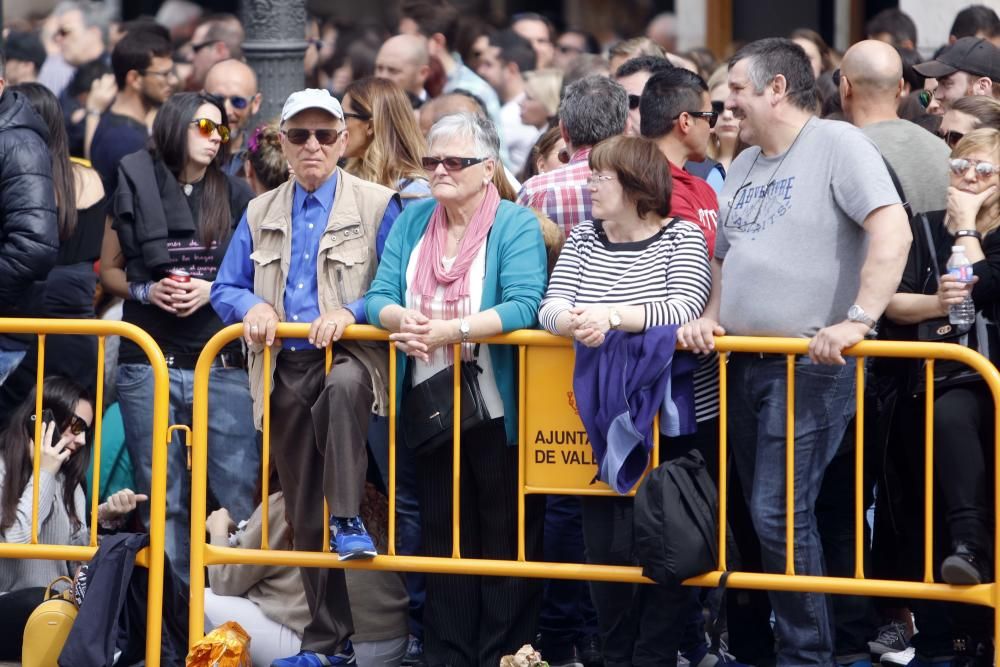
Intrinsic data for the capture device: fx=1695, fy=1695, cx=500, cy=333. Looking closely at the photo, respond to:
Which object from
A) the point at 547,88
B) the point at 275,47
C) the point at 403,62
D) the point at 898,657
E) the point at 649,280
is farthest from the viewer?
the point at 547,88

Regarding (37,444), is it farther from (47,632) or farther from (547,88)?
(547,88)

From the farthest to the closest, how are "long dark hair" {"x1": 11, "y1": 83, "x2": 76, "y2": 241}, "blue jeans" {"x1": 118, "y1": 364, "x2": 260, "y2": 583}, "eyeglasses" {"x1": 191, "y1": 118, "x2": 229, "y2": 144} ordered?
"long dark hair" {"x1": 11, "y1": 83, "x2": 76, "y2": 241}
"eyeglasses" {"x1": 191, "y1": 118, "x2": 229, "y2": 144}
"blue jeans" {"x1": 118, "y1": 364, "x2": 260, "y2": 583}

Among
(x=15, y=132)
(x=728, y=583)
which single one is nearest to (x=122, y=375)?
(x=15, y=132)

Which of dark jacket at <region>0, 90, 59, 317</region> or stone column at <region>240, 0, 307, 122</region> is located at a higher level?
stone column at <region>240, 0, 307, 122</region>

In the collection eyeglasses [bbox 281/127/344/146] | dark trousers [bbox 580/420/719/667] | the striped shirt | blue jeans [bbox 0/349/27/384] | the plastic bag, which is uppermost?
eyeglasses [bbox 281/127/344/146]

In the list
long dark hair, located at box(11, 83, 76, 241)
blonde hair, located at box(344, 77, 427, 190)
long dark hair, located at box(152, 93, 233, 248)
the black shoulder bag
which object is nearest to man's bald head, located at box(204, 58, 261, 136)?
long dark hair, located at box(11, 83, 76, 241)

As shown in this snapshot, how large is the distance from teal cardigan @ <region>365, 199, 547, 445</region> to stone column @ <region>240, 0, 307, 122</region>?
9.23 feet

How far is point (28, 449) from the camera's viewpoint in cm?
705

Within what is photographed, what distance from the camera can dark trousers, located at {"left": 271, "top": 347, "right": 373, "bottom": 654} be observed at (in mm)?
6293

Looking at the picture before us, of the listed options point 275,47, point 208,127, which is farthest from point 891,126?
point 275,47

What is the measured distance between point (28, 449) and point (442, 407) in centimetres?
190

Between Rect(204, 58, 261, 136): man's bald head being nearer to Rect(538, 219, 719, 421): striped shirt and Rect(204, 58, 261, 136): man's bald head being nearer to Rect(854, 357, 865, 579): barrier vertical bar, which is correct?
Rect(538, 219, 719, 421): striped shirt

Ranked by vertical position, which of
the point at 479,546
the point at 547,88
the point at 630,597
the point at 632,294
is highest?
the point at 547,88

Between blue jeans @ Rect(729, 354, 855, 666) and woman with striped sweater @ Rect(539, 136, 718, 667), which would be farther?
woman with striped sweater @ Rect(539, 136, 718, 667)
